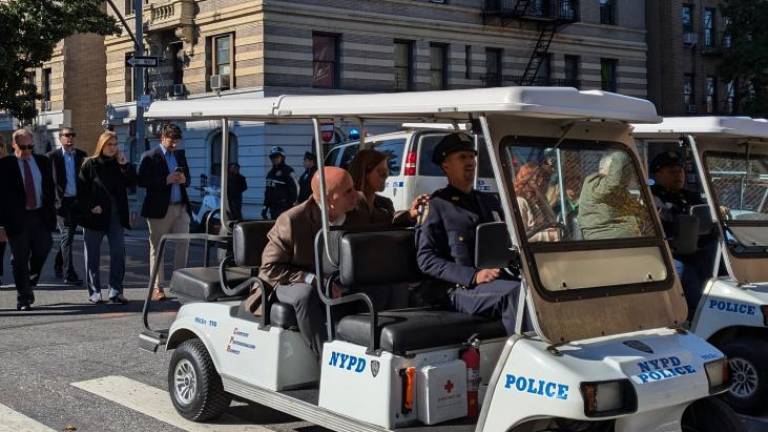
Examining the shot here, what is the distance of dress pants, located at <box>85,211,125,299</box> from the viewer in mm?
10156

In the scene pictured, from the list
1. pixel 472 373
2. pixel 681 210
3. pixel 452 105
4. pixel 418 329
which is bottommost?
pixel 472 373

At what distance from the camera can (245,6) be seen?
98.4 feet

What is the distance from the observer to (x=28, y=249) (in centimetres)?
983

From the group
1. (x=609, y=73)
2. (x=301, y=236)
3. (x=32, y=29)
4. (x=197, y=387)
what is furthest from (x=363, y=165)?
(x=609, y=73)

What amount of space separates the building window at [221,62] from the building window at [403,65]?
5.81 meters

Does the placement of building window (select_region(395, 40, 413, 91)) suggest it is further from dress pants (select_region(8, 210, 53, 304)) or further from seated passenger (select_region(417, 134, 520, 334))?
seated passenger (select_region(417, 134, 520, 334))

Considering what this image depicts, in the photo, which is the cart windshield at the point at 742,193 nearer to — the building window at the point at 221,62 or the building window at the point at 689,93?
the building window at the point at 221,62

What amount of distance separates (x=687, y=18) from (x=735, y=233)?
129 ft

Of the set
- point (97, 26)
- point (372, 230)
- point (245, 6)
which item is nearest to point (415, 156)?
point (372, 230)

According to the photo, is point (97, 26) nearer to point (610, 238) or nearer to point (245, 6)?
point (245, 6)

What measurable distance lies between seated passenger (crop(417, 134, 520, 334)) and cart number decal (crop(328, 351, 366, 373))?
0.67 meters

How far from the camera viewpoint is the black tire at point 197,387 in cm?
566

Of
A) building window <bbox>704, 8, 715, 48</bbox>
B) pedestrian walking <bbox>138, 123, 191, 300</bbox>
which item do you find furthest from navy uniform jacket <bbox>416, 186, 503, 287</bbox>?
building window <bbox>704, 8, 715, 48</bbox>

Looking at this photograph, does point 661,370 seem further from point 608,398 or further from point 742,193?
point 742,193
